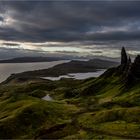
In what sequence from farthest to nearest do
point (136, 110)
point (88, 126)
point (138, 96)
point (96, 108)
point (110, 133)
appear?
point (138, 96) → point (96, 108) → point (136, 110) → point (88, 126) → point (110, 133)

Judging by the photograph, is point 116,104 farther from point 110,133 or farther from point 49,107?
point 110,133

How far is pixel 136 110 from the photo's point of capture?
15538 cm

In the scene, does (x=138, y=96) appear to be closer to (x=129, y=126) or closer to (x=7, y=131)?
(x=129, y=126)

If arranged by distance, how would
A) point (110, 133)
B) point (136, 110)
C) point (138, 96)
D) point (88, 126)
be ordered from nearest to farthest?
point (110, 133), point (88, 126), point (136, 110), point (138, 96)

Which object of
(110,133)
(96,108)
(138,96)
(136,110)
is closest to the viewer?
(110,133)

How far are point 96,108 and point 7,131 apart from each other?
5299 centimetres

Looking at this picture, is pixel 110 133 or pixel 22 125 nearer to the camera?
pixel 110 133

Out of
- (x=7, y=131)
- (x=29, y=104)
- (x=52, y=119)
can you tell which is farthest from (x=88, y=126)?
(x=29, y=104)

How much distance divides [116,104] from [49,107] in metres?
37.6

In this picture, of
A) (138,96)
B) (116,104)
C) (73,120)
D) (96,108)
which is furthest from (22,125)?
(138,96)

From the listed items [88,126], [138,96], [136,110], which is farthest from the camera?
[138,96]

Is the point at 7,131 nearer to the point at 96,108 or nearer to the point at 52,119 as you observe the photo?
the point at 52,119

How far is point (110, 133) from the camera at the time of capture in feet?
433

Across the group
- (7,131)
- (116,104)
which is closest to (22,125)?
(7,131)
